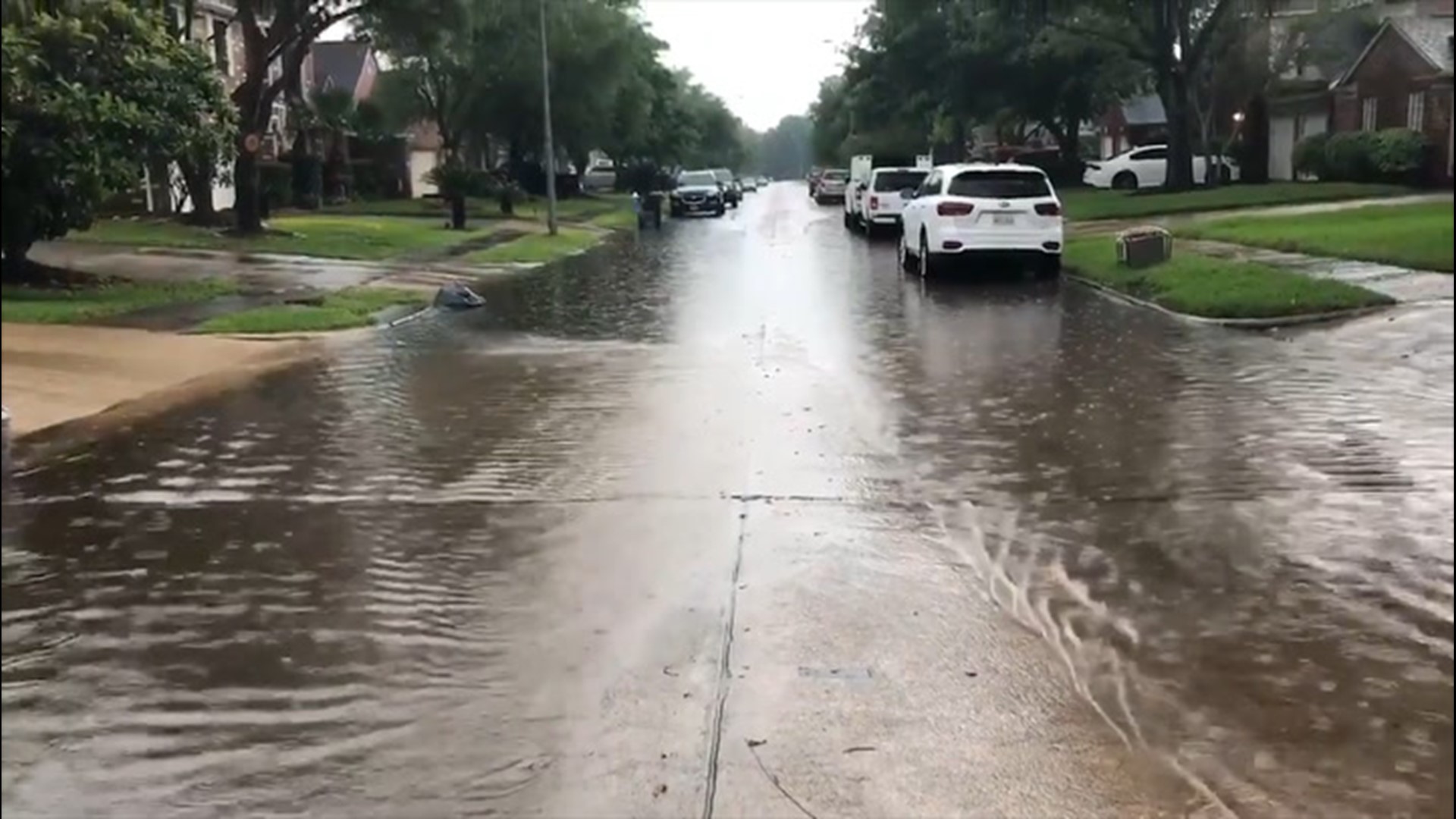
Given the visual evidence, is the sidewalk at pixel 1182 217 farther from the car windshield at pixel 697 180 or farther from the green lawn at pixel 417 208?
the car windshield at pixel 697 180

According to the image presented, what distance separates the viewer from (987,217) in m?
19.8

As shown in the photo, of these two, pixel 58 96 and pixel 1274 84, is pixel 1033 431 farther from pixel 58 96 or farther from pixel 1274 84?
pixel 1274 84

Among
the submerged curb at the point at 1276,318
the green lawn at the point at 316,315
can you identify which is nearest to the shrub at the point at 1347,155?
the submerged curb at the point at 1276,318

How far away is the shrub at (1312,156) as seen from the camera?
2393cm

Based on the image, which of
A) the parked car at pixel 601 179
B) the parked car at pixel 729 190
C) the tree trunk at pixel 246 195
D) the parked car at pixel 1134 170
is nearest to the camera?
the parked car at pixel 1134 170

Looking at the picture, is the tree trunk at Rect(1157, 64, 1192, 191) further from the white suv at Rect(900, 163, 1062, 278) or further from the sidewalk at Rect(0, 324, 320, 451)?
the sidewalk at Rect(0, 324, 320, 451)

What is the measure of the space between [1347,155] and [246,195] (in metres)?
21.5

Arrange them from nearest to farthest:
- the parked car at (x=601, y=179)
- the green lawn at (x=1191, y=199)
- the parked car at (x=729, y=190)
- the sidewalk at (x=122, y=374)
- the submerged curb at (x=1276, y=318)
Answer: the sidewalk at (x=122, y=374) → the submerged curb at (x=1276, y=318) → the green lawn at (x=1191, y=199) → the parked car at (x=729, y=190) → the parked car at (x=601, y=179)

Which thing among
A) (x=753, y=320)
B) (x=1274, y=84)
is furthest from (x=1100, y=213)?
(x=1274, y=84)

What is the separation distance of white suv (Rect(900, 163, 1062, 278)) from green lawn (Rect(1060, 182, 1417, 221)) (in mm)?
372

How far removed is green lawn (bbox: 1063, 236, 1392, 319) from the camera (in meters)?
14.3

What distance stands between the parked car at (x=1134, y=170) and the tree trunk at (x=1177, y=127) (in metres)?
0.10

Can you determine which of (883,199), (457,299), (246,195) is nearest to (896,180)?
(883,199)

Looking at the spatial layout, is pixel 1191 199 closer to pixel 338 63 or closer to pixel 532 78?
pixel 532 78
